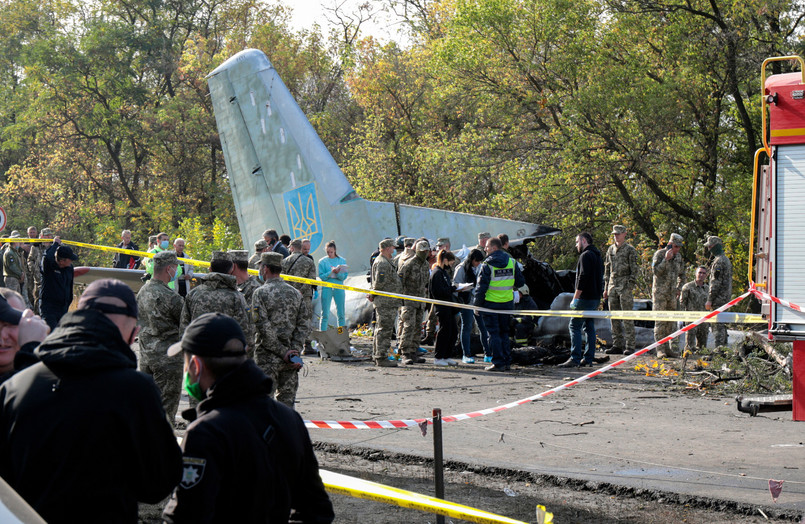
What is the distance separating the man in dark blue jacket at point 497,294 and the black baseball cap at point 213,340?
9.27 metres

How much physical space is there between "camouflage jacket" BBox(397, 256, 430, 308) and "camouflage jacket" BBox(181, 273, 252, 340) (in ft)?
19.1

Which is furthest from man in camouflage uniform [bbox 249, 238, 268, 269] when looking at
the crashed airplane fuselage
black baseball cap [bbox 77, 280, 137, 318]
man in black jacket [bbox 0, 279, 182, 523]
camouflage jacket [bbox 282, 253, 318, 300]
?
man in black jacket [bbox 0, 279, 182, 523]

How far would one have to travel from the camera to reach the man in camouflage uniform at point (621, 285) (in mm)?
12891

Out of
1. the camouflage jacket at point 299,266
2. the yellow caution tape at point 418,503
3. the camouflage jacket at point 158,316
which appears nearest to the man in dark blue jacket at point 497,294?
the camouflage jacket at point 299,266

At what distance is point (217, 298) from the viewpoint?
268 inches

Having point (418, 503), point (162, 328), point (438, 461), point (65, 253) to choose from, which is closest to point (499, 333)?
point (162, 328)

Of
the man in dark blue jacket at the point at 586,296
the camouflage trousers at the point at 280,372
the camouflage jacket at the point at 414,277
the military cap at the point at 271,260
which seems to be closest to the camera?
the camouflage trousers at the point at 280,372

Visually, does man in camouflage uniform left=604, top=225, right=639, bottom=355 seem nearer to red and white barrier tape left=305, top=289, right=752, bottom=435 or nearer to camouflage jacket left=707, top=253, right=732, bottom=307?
camouflage jacket left=707, top=253, right=732, bottom=307

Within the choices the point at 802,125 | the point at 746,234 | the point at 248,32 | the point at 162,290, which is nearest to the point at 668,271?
the point at 746,234

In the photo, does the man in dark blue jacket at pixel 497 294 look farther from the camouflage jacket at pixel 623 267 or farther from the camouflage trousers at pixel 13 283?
the camouflage trousers at pixel 13 283

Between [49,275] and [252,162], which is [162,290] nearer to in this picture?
[49,275]

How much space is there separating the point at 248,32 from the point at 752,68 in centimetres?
2542

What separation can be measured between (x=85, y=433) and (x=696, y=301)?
477 inches

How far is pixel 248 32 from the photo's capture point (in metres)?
37.1
